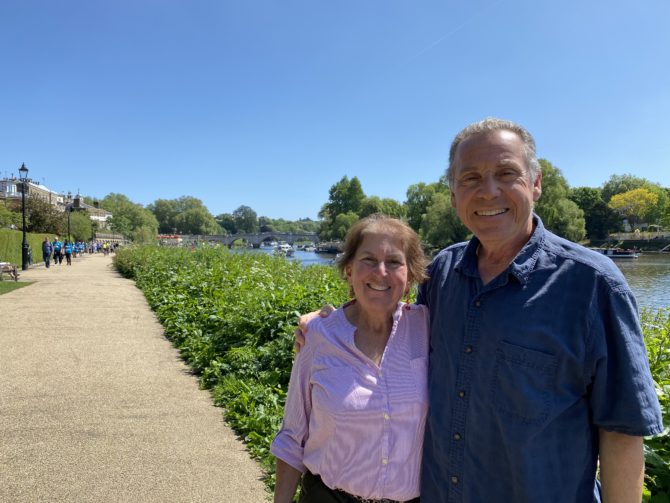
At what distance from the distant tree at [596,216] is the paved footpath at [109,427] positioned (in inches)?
3007

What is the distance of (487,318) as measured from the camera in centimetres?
159

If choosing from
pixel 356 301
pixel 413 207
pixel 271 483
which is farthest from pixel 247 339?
pixel 413 207

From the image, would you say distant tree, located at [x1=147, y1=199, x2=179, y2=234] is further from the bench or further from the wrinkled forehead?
the wrinkled forehead

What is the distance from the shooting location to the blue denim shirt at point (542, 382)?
54.7 inches

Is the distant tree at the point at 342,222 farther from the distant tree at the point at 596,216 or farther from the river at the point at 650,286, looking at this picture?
the river at the point at 650,286

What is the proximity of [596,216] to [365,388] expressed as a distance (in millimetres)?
81794

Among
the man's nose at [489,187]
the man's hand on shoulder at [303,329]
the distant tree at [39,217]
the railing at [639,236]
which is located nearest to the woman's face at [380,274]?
the man's hand on shoulder at [303,329]

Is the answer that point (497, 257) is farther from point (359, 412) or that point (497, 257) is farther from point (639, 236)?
point (639, 236)

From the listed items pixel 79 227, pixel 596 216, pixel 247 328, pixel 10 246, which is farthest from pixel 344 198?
pixel 247 328

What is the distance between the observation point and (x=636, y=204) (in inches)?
2990

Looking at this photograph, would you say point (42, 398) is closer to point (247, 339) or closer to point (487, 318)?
point (247, 339)

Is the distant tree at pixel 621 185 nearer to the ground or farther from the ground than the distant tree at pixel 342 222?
farther from the ground

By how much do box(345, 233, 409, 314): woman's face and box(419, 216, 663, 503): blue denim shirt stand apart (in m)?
0.40

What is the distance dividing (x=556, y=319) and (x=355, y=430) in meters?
0.81
